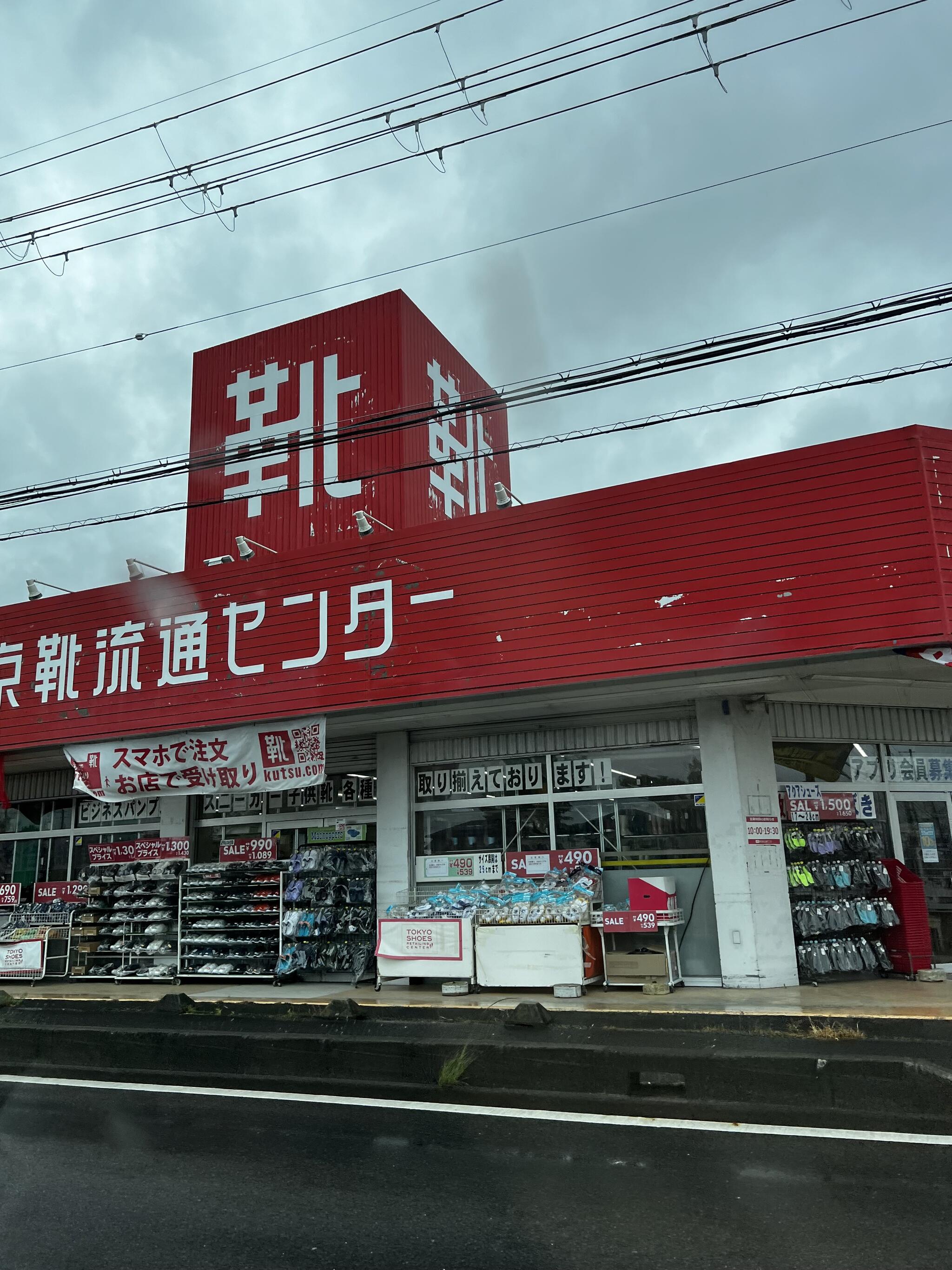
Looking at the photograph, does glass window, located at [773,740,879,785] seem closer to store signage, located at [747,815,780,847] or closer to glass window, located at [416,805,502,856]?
store signage, located at [747,815,780,847]

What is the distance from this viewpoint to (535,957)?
10648mm

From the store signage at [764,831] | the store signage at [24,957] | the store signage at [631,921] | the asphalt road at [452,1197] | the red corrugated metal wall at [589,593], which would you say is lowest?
the asphalt road at [452,1197]

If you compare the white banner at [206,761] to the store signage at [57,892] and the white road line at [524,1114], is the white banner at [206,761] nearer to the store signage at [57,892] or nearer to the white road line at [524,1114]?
the store signage at [57,892]

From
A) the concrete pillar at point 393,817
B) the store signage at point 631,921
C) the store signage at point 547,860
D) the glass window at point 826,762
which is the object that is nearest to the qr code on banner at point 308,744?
the concrete pillar at point 393,817

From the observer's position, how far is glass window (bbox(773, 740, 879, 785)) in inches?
463

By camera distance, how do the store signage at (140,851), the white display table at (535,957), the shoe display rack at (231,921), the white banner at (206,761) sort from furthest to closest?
1. the store signage at (140,851)
2. the shoe display rack at (231,921)
3. the white banner at (206,761)
4. the white display table at (535,957)

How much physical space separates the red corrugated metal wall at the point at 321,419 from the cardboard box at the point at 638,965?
28.6ft

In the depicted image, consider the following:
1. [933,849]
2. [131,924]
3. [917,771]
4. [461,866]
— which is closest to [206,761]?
[131,924]

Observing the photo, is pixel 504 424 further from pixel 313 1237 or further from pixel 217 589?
pixel 313 1237

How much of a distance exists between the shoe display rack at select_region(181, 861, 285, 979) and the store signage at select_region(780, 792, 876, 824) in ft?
21.8

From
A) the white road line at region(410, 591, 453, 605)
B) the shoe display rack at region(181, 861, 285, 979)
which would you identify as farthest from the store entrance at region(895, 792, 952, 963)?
the shoe display rack at region(181, 861, 285, 979)

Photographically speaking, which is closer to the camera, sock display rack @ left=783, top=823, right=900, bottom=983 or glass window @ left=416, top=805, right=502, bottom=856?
sock display rack @ left=783, top=823, right=900, bottom=983

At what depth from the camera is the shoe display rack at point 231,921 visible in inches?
510

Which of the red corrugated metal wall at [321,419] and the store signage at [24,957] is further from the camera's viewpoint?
the red corrugated metal wall at [321,419]
